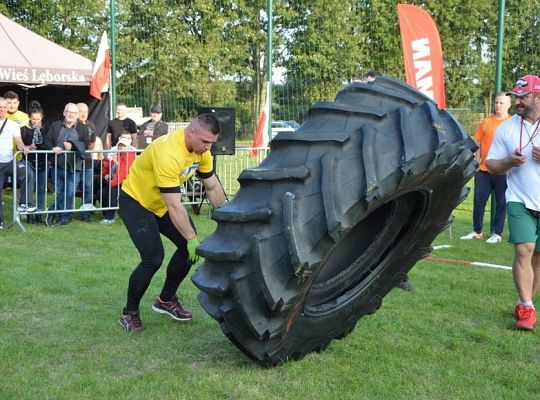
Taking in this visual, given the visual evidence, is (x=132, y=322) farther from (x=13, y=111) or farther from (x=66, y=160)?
(x=13, y=111)

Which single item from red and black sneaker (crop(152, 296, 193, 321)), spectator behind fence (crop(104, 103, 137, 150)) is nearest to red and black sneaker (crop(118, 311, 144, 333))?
red and black sneaker (crop(152, 296, 193, 321))

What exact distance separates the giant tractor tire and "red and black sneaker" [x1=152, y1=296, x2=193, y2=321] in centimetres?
132

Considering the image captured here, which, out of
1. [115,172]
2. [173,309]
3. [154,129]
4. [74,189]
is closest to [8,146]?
[74,189]

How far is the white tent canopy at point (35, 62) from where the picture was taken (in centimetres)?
1323

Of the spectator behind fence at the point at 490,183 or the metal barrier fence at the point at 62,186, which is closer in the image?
the spectator behind fence at the point at 490,183

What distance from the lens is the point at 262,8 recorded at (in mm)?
14695

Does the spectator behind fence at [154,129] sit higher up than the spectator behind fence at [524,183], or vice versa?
the spectator behind fence at [154,129]

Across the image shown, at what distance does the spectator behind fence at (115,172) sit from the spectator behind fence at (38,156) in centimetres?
93

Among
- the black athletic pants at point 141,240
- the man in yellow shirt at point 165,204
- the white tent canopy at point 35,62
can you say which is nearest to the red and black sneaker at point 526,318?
the man in yellow shirt at point 165,204

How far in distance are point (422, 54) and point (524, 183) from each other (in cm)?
380

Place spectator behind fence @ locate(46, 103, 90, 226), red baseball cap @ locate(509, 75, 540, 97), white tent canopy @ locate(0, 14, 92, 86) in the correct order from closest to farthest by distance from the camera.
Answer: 1. red baseball cap @ locate(509, 75, 540, 97)
2. spectator behind fence @ locate(46, 103, 90, 226)
3. white tent canopy @ locate(0, 14, 92, 86)

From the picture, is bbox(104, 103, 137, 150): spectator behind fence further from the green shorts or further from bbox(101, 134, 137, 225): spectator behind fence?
the green shorts

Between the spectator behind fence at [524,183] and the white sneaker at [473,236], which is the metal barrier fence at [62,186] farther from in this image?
the spectator behind fence at [524,183]

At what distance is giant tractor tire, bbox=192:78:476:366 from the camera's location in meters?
3.24
